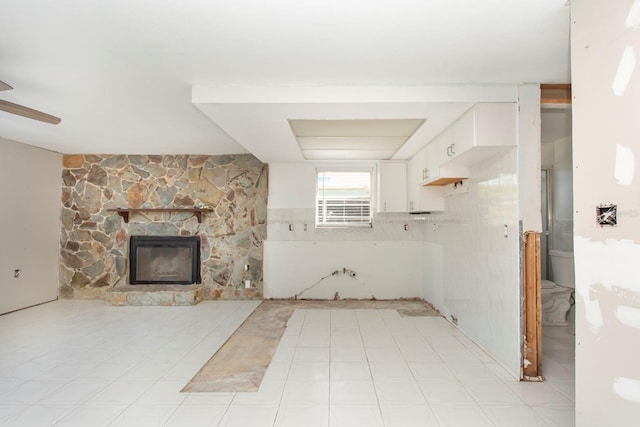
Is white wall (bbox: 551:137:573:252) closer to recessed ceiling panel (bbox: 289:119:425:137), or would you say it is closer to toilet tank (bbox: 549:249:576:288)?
toilet tank (bbox: 549:249:576:288)

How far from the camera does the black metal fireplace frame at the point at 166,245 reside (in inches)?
218

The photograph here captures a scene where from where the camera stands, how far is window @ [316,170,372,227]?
559 centimetres

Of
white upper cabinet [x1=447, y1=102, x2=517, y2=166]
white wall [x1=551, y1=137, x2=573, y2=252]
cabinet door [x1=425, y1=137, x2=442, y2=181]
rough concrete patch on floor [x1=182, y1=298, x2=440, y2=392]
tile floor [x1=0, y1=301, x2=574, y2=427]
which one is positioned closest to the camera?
tile floor [x1=0, y1=301, x2=574, y2=427]

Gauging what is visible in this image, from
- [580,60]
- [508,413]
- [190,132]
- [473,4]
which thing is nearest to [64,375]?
[190,132]

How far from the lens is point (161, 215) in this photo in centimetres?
561

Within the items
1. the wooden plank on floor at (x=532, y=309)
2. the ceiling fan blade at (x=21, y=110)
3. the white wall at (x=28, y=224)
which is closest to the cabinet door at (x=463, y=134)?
the wooden plank on floor at (x=532, y=309)

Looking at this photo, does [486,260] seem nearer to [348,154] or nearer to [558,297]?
[558,297]

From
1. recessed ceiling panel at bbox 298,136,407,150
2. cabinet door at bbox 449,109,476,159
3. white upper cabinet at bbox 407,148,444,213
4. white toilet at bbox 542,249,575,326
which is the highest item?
recessed ceiling panel at bbox 298,136,407,150

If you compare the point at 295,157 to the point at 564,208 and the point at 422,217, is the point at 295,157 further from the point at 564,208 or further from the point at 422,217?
the point at 564,208

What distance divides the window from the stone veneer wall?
918 millimetres

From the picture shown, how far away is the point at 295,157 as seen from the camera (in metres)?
5.10

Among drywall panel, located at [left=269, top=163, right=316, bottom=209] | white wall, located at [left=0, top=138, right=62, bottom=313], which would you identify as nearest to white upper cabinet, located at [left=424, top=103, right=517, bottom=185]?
drywall panel, located at [left=269, top=163, right=316, bottom=209]

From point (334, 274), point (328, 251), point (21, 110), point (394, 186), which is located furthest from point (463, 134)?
point (21, 110)

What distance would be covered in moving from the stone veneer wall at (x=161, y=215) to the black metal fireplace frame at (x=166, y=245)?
8cm
